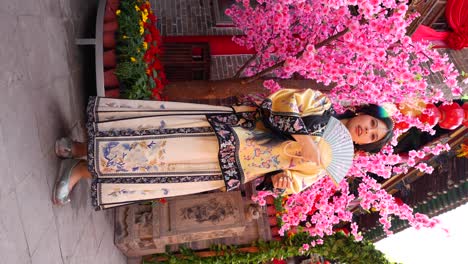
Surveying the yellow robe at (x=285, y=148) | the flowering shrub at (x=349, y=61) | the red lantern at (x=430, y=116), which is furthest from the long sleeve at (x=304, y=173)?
the red lantern at (x=430, y=116)

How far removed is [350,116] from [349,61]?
1911 millimetres

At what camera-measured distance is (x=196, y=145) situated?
9.26 feet

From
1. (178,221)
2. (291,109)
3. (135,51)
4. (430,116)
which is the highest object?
(135,51)

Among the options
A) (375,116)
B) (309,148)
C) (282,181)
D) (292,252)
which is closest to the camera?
(309,148)

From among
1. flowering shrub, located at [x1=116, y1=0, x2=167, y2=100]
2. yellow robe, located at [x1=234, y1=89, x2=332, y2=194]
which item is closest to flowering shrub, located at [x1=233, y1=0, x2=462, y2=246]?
yellow robe, located at [x1=234, y1=89, x2=332, y2=194]

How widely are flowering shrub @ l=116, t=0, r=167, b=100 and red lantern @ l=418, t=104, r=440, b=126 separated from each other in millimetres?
3795

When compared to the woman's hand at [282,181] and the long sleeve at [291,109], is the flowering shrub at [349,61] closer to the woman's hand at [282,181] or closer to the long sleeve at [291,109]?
the long sleeve at [291,109]

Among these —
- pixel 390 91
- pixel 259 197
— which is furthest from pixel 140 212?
pixel 390 91

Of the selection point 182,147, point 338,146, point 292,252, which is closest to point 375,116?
point 338,146

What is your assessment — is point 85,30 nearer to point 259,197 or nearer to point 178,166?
point 178,166

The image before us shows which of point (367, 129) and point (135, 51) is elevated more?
point (135, 51)

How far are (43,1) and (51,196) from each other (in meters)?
1.62

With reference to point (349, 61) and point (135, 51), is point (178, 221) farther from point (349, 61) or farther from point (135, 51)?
point (349, 61)

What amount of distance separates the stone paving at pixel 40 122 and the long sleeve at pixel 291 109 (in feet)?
5.64
